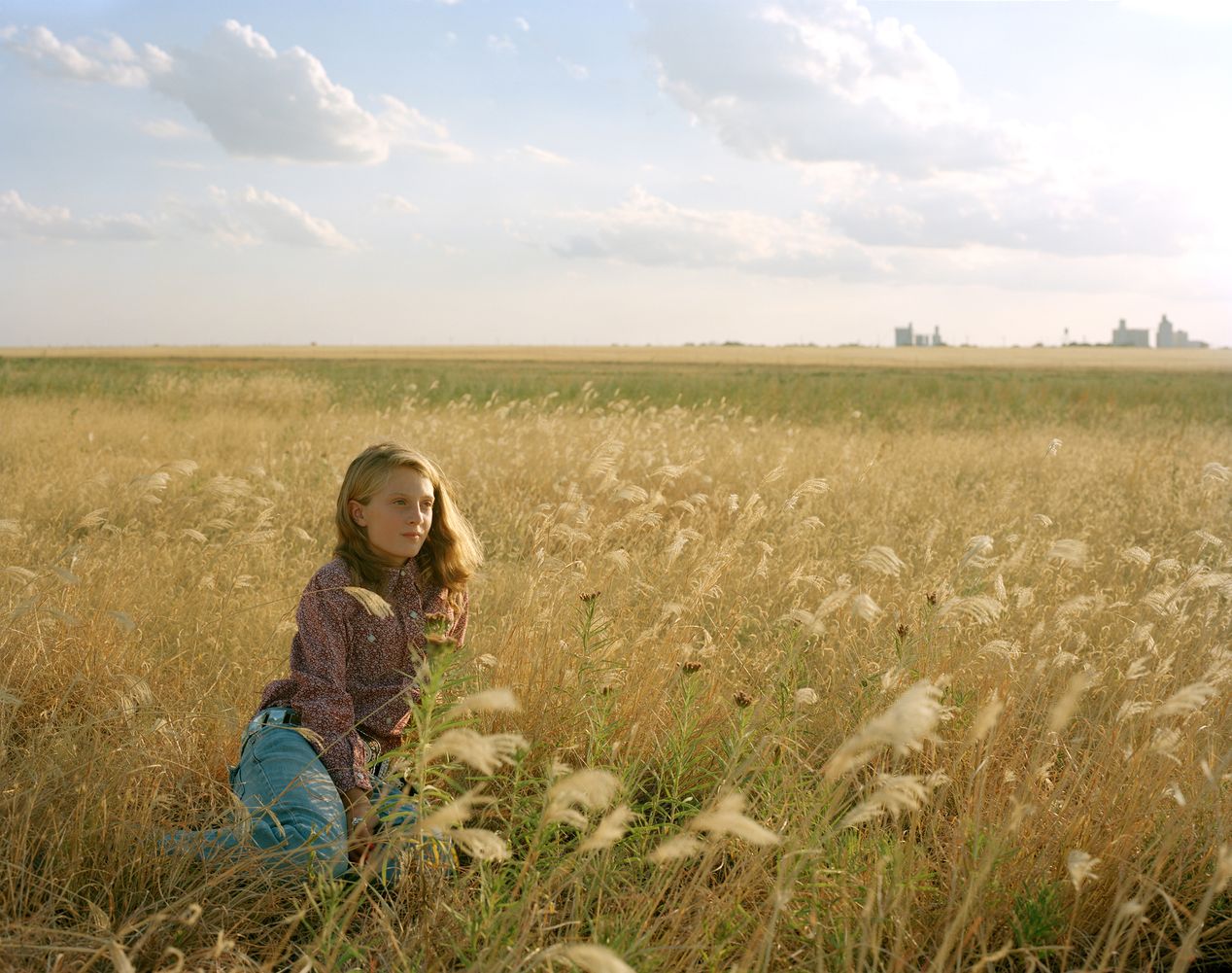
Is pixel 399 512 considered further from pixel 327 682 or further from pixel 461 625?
pixel 327 682

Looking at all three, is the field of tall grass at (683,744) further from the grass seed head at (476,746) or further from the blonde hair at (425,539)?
the blonde hair at (425,539)

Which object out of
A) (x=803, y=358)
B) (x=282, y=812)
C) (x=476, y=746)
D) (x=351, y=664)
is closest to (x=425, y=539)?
(x=351, y=664)

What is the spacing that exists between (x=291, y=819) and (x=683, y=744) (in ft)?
3.71

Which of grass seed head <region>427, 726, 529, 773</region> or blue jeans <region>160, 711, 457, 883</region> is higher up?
grass seed head <region>427, 726, 529, 773</region>

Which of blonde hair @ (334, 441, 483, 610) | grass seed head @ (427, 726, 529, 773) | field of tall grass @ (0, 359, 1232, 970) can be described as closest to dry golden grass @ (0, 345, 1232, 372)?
field of tall grass @ (0, 359, 1232, 970)

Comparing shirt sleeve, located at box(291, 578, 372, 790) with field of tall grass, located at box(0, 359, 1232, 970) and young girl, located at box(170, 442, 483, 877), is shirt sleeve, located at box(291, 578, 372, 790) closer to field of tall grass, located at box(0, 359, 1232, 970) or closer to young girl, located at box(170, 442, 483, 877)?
young girl, located at box(170, 442, 483, 877)

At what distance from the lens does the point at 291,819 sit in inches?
99.0

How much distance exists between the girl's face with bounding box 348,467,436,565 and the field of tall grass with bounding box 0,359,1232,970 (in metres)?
0.47

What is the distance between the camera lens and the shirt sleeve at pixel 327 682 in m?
2.70

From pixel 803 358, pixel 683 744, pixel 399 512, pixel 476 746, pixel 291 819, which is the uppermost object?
pixel 803 358

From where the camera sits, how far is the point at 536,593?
3.99 meters

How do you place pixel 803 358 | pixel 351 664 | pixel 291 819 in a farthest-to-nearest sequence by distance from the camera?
pixel 803 358 < pixel 351 664 < pixel 291 819

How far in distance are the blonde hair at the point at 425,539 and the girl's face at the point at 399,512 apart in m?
0.03

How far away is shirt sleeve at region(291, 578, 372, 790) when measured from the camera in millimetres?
2697
